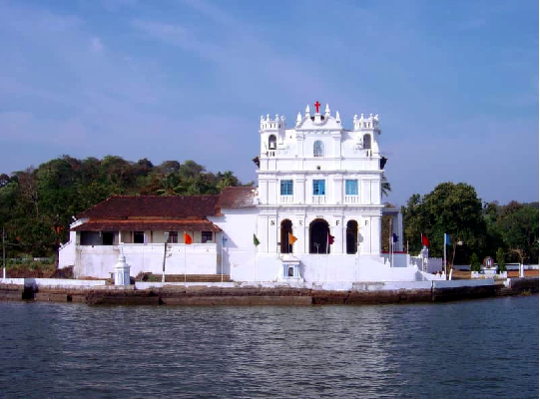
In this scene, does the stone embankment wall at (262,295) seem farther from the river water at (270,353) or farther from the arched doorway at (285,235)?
the arched doorway at (285,235)

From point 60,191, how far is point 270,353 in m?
32.0

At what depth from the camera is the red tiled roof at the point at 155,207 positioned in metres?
42.2

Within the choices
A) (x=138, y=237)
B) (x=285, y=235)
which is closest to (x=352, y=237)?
(x=285, y=235)

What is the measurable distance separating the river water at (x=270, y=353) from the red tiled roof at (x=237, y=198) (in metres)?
9.98

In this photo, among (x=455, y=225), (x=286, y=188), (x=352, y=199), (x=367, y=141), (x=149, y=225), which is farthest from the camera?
(x=455, y=225)

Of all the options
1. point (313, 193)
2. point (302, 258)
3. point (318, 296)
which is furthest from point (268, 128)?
point (318, 296)

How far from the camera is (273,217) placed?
4156 cm

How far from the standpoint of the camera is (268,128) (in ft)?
140

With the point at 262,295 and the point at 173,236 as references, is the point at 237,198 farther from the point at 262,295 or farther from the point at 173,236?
the point at 262,295

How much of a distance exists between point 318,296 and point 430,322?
781 cm

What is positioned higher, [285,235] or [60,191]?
[60,191]

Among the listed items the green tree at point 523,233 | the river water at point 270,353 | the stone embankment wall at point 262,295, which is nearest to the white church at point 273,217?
the stone embankment wall at point 262,295

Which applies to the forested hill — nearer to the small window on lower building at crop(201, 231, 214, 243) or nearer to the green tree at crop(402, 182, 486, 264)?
the small window on lower building at crop(201, 231, 214, 243)

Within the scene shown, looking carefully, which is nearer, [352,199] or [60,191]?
[352,199]
